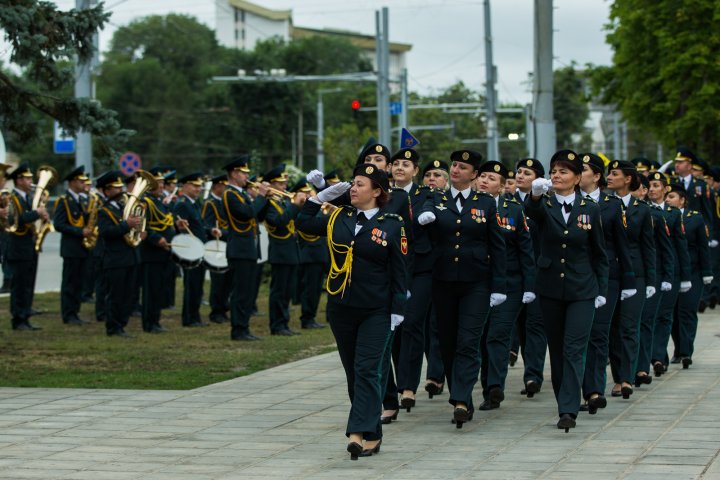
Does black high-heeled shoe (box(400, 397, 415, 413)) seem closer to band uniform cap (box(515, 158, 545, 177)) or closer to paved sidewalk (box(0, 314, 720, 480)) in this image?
paved sidewalk (box(0, 314, 720, 480))

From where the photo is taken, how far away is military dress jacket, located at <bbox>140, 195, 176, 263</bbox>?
19016 millimetres

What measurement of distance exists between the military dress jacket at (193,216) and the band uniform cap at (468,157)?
891cm

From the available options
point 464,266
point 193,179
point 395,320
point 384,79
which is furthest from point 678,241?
point 384,79

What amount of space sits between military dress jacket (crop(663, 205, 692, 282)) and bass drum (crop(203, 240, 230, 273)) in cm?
714

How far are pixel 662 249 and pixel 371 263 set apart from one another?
4.62m

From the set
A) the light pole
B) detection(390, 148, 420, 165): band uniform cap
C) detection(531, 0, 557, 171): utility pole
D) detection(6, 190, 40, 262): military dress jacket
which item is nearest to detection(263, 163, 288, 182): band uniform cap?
detection(6, 190, 40, 262): military dress jacket

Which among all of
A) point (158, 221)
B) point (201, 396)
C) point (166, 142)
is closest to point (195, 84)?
point (166, 142)

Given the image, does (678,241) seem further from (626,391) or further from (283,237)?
(283,237)

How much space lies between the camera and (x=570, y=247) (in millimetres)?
11156

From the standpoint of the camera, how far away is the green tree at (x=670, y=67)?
3189 centimetres

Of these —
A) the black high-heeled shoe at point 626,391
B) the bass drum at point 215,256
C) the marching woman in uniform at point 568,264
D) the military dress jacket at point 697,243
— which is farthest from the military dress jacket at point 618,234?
the bass drum at point 215,256

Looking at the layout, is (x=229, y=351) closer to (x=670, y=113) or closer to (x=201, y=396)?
(x=201, y=396)

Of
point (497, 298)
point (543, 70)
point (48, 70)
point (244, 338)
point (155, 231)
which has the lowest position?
point (244, 338)

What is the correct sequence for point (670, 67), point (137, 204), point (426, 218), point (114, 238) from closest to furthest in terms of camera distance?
point (426, 218) → point (114, 238) → point (137, 204) → point (670, 67)
